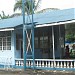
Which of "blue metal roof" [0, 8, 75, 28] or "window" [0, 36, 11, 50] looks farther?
"window" [0, 36, 11, 50]

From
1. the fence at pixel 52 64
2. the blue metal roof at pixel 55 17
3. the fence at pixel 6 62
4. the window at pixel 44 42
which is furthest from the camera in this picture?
the window at pixel 44 42

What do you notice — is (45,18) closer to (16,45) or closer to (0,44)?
(16,45)

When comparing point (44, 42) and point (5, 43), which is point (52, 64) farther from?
point (44, 42)

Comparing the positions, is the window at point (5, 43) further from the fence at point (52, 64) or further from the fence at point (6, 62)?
the fence at point (52, 64)

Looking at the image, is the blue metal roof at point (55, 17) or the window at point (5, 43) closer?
the blue metal roof at point (55, 17)

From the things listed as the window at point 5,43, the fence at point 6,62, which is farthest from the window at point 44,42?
the fence at point 6,62

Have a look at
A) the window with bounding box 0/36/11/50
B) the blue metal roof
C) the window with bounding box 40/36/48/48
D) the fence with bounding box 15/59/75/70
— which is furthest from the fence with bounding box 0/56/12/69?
the window with bounding box 40/36/48/48

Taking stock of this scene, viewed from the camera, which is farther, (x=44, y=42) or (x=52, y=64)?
(x=44, y=42)

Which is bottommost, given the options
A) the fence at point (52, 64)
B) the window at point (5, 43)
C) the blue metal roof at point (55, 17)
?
the fence at point (52, 64)

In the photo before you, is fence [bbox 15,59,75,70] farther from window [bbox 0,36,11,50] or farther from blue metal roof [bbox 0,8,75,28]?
blue metal roof [bbox 0,8,75,28]

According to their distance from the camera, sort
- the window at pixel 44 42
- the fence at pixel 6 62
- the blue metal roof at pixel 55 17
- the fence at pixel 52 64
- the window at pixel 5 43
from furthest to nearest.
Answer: the window at pixel 44 42 → the window at pixel 5 43 → the fence at pixel 6 62 → the fence at pixel 52 64 → the blue metal roof at pixel 55 17

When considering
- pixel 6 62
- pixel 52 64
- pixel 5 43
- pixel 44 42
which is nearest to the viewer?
pixel 52 64

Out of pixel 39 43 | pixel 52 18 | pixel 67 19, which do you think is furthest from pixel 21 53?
pixel 67 19

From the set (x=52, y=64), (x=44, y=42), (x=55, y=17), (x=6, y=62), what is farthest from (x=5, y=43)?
(x=55, y=17)
